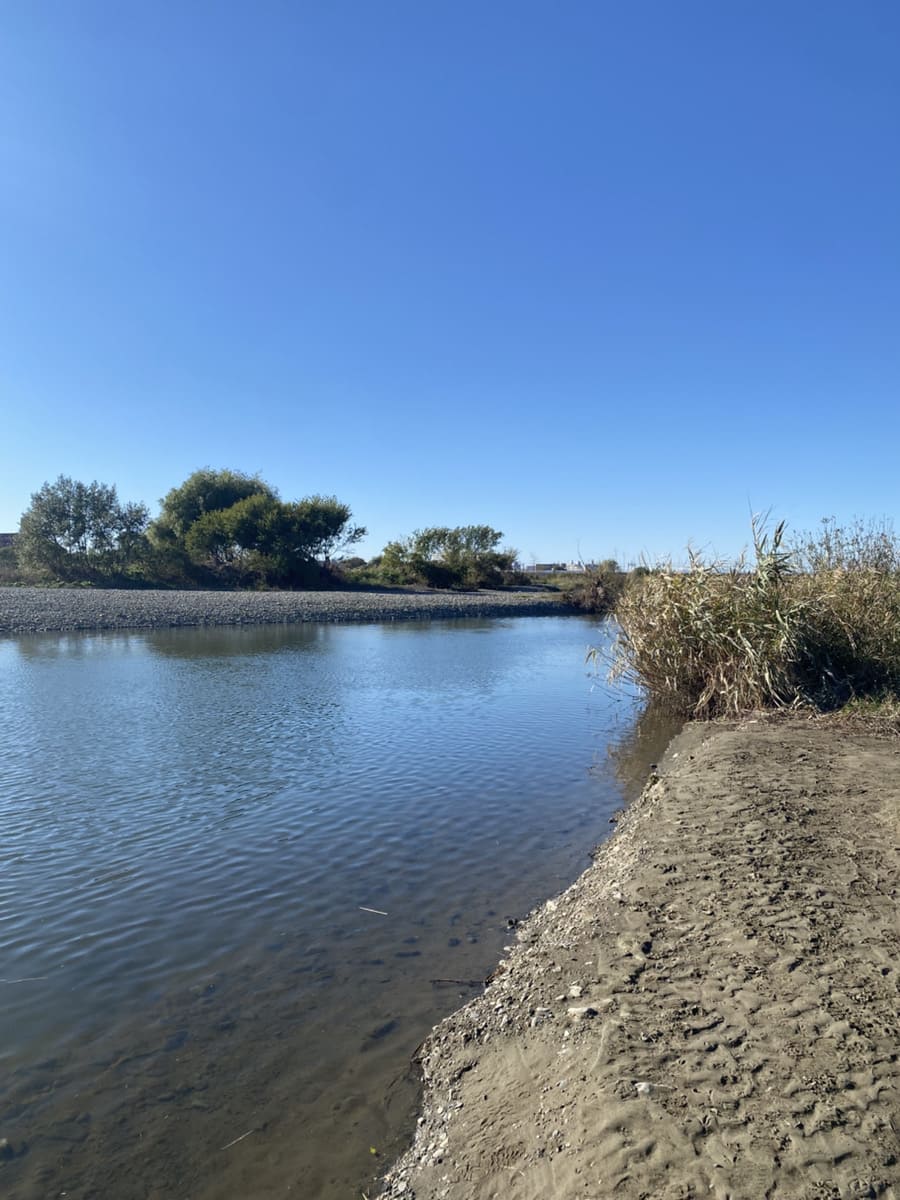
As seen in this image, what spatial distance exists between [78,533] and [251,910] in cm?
5602

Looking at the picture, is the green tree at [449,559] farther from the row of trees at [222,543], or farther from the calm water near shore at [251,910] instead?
the calm water near shore at [251,910]

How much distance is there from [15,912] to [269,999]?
10.1ft

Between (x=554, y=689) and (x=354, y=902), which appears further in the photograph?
(x=554, y=689)

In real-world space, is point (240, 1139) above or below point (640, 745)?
below

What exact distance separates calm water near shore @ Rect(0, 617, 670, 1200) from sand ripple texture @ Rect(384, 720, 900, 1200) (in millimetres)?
599

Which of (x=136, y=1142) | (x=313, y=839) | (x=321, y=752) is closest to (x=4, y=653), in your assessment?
(x=321, y=752)

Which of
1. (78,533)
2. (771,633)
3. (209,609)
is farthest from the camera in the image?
(78,533)

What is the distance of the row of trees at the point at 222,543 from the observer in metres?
54.7

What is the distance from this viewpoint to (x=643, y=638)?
1549 centimetres

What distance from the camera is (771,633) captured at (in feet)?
43.9

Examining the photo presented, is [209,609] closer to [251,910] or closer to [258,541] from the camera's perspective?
[258,541]

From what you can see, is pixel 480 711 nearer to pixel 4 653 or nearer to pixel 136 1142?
pixel 136 1142

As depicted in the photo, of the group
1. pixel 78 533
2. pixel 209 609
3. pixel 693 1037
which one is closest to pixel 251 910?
pixel 693 1037

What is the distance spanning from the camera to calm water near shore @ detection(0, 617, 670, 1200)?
4.08 meters
